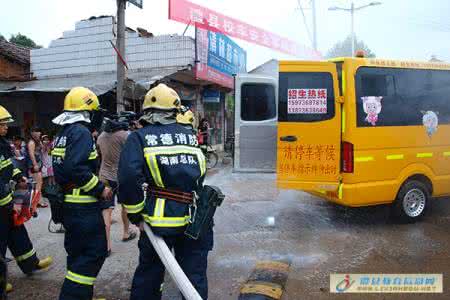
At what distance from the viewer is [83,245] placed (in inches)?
133

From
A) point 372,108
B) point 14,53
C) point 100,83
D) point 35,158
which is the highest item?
point 14,53

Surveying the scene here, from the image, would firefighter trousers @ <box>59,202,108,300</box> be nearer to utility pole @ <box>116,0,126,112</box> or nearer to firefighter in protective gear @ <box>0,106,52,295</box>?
firefighter in protective gear @ <box>0,106,52,295</box>

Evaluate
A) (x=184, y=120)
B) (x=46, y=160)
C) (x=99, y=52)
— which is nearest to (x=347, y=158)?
(x=184, y=120)

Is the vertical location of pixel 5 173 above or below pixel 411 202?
above

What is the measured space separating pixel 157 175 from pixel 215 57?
38.1 feet

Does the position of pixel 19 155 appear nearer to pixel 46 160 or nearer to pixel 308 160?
pixel 46 160

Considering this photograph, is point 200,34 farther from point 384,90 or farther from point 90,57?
point 384,90

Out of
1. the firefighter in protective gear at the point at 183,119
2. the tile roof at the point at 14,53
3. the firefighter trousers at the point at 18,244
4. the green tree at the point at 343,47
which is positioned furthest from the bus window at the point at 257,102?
the green tree at the point at 343,47

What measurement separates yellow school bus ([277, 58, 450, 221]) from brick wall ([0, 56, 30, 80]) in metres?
13.0

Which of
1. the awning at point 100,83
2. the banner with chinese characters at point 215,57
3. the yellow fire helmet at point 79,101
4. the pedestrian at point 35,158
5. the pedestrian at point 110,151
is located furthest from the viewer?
the banner with chinese characters at point 215,57

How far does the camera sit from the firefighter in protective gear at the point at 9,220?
399 centimetres

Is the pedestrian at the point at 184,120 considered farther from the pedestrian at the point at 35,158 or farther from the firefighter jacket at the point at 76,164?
the pedestrian at the point at 35,158

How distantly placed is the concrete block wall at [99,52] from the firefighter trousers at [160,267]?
10.1m

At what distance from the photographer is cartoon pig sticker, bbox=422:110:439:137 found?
5.98 meters
